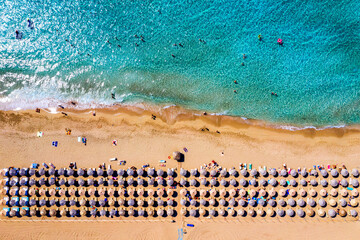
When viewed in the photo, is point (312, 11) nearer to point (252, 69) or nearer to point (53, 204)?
point (252, 69)

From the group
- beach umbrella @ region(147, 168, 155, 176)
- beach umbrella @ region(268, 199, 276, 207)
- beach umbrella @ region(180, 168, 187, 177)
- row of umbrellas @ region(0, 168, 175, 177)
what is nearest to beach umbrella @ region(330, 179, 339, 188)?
beach umbrella @ region(268, 199, 276, 207)

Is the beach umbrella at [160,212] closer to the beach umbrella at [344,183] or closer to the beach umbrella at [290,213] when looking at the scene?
the beach umbrella at [290,213]

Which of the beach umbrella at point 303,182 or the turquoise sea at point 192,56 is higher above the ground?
the turquoise sea at point 192,56

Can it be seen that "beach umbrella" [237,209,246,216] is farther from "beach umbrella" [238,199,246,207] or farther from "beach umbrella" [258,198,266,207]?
"beach umbrella" [258,198,266,207]

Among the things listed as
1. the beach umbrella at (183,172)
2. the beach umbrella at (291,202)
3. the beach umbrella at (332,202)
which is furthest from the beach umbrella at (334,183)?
the beach umbrella at (183,172)

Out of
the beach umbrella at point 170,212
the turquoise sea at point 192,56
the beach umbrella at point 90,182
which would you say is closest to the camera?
the beach umbrella at point 170,212

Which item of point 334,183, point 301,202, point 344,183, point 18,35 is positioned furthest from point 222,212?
point 18,35
